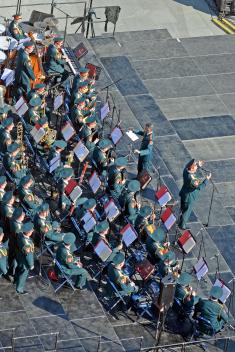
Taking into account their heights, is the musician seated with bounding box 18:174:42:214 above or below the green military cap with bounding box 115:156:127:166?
below

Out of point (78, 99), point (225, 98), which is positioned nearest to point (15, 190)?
point (78, 99)

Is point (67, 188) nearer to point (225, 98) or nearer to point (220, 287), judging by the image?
point (220, 287)

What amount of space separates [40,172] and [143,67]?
315 inches

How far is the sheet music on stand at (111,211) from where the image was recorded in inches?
1555

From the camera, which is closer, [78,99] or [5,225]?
[5,225]

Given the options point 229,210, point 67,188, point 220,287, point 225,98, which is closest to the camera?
point 220,287

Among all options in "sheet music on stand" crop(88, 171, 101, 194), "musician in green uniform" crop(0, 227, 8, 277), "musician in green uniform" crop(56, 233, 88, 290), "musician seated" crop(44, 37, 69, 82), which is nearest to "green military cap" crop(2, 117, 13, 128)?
"sheet music on stand" crop(88, 171, 101, 194)

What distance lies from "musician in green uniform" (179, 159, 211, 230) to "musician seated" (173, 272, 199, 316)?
163 inches

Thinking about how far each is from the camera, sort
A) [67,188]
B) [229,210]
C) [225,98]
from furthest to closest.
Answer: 1. [225,98]
2. [229,210]
3. [67,188]

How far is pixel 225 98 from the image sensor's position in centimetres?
4847

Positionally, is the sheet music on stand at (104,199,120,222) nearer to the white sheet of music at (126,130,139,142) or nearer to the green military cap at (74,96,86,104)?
the white sheet of music at (126,130,139,142)

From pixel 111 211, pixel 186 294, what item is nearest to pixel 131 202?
pixel 111 211

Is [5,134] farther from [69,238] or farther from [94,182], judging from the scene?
[69,238]

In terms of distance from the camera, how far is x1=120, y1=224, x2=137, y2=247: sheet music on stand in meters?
38.6
